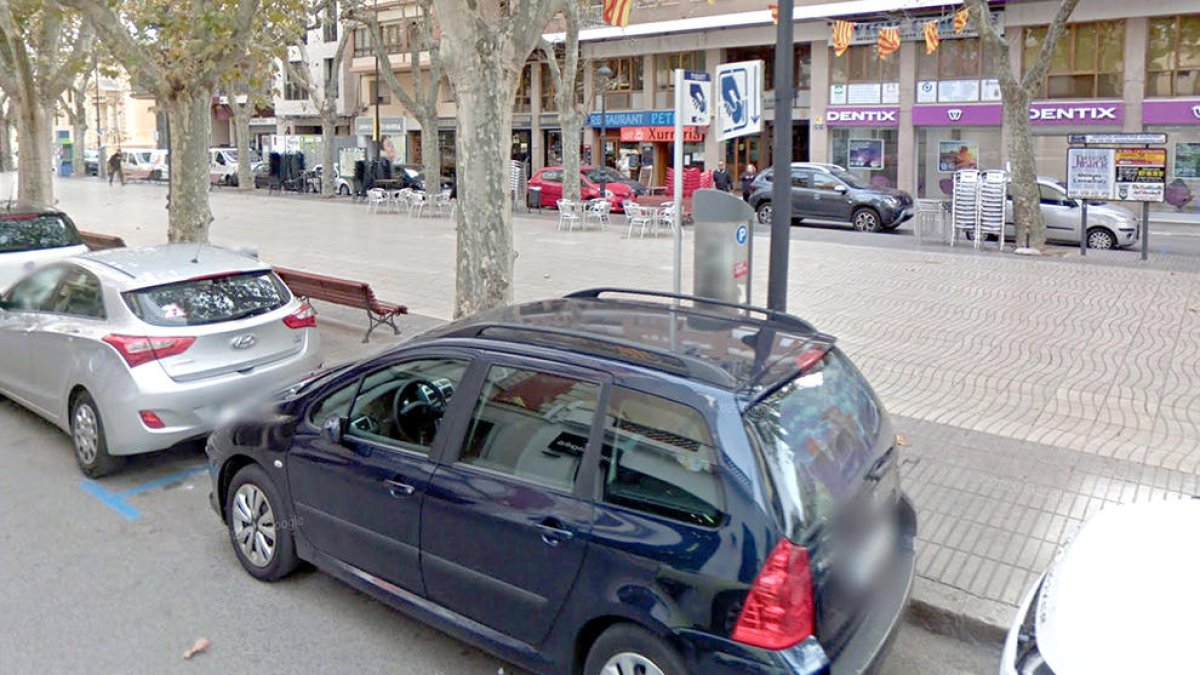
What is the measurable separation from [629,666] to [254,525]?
2.34 m

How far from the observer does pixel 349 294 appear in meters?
9.55

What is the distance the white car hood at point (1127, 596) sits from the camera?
2.50 metres

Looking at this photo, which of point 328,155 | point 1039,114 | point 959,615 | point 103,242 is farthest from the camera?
point 328,155

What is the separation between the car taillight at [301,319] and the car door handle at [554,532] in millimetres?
3832

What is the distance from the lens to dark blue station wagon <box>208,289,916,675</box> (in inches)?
113

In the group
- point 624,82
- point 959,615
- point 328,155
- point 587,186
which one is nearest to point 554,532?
point 959,615

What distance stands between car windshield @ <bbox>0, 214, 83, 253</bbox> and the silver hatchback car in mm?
4309

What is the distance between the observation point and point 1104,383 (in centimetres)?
762

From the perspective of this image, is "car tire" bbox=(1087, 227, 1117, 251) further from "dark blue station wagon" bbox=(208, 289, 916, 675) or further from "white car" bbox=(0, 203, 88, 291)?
"white car" bbox=(0, 203, 88, 291)

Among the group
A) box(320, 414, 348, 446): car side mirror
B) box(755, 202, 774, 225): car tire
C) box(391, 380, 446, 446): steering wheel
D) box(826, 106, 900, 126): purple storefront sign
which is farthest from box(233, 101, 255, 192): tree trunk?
box(391, 380, 446, 446): steering wheel

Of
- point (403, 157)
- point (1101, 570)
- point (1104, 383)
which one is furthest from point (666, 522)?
point (403, 157)

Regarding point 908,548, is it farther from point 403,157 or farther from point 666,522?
point 403,157

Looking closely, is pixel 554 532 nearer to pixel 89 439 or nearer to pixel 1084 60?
pixel 89 439

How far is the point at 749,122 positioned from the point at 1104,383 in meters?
3.95
